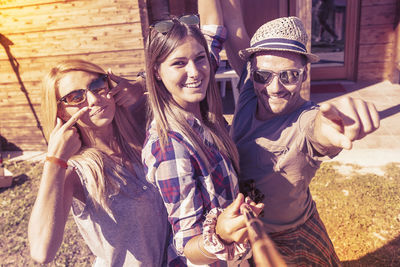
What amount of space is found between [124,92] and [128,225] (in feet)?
2.52

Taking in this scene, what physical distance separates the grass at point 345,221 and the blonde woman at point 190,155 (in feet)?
7.76

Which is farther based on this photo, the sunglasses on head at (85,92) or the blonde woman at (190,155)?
the sunglasses on head at (85,92)

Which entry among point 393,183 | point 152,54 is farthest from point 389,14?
point 152,54

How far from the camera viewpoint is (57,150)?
55.8 inches

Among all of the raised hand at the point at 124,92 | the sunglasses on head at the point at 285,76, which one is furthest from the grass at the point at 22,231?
the sunglasses on head at the point at 285,76

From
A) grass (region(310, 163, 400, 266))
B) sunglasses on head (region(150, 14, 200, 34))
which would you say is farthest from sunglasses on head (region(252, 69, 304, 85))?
grass (region(310, 163, 400, 266))

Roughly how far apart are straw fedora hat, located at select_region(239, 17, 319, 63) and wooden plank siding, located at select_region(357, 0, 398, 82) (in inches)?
273

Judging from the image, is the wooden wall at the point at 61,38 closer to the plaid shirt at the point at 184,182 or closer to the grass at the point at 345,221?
the grass at the point at 345,221

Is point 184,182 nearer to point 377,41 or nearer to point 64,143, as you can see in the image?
point 64,143

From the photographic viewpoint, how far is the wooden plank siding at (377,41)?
7316mm

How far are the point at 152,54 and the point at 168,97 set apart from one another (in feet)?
0.71

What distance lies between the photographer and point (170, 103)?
1.55m

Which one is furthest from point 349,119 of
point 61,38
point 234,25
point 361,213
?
point 61,38

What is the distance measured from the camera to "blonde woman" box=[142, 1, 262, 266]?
123 cm
